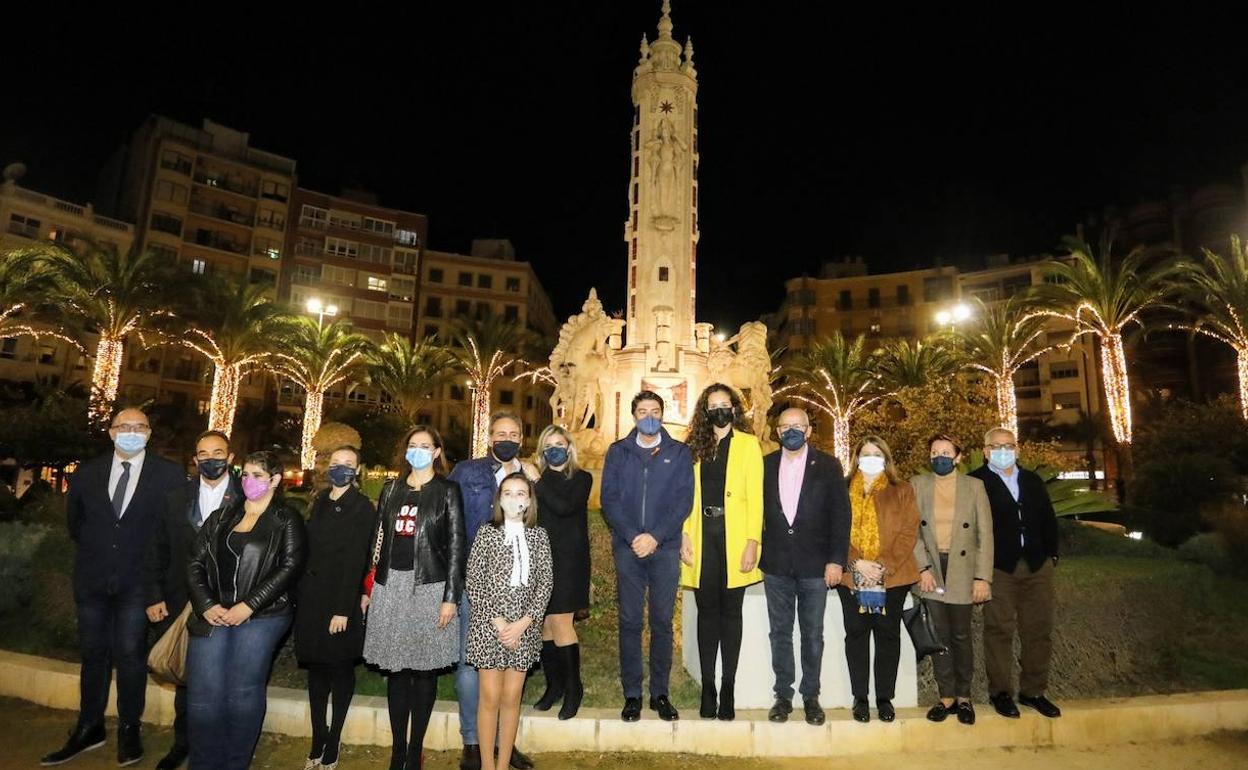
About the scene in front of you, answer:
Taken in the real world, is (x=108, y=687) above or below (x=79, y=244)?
below

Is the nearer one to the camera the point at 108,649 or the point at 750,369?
the point at 108,649

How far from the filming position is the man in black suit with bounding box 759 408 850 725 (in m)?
5.41

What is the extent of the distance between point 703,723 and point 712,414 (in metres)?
2.35

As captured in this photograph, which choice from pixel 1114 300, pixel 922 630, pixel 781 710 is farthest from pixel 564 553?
pixel 1114 300

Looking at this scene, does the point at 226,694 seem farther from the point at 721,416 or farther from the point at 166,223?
the point at 166,223

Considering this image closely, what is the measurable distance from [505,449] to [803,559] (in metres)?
2.46

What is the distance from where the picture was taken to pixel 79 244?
44969 millimetres

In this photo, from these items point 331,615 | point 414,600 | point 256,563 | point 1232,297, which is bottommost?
point 331,615

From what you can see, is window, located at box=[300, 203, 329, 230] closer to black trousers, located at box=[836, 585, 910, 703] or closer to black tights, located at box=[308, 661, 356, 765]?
black tights, located at box=[308, 661, 356, 765]

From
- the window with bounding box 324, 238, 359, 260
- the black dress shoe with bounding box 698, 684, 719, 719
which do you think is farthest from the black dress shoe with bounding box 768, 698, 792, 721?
the window with bounding box 324, 238, 359, 260

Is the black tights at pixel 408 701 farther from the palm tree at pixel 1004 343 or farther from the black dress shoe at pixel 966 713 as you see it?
the palm tree at pixel 1004 343

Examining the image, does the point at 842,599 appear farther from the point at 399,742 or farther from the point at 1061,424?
the point at 1061,424

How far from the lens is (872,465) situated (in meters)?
5.91

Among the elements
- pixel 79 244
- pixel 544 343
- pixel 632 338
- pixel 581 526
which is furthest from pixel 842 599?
pixel 79 244
